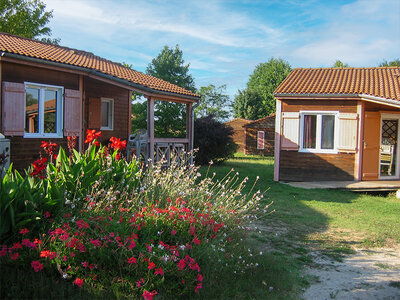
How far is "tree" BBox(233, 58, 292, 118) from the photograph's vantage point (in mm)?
44344

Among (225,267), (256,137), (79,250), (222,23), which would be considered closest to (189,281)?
(225,267)

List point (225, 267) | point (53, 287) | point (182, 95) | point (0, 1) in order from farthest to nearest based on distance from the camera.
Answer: point (0, 1), point (182, 95), point (225, 267), point (53, 287)

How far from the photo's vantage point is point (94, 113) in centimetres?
1224

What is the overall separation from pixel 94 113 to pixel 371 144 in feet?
31.0

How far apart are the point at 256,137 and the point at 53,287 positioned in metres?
30.3

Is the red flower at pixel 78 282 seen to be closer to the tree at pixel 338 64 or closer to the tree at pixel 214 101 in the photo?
the tree at pixel 214 101

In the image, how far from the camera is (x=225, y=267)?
4020 millimetres

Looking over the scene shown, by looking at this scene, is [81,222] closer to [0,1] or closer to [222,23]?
[222,23]

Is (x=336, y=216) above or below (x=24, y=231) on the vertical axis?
below

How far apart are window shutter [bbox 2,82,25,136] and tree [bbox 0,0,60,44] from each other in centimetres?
1627

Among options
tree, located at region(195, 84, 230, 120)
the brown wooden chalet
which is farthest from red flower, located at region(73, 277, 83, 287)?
tree, located at region(195, 84, 230, 120)

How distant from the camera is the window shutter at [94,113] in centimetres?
1214

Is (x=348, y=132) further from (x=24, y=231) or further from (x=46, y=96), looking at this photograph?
(x=24, y=231)

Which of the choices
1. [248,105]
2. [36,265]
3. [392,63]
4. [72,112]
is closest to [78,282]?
[36,265]
